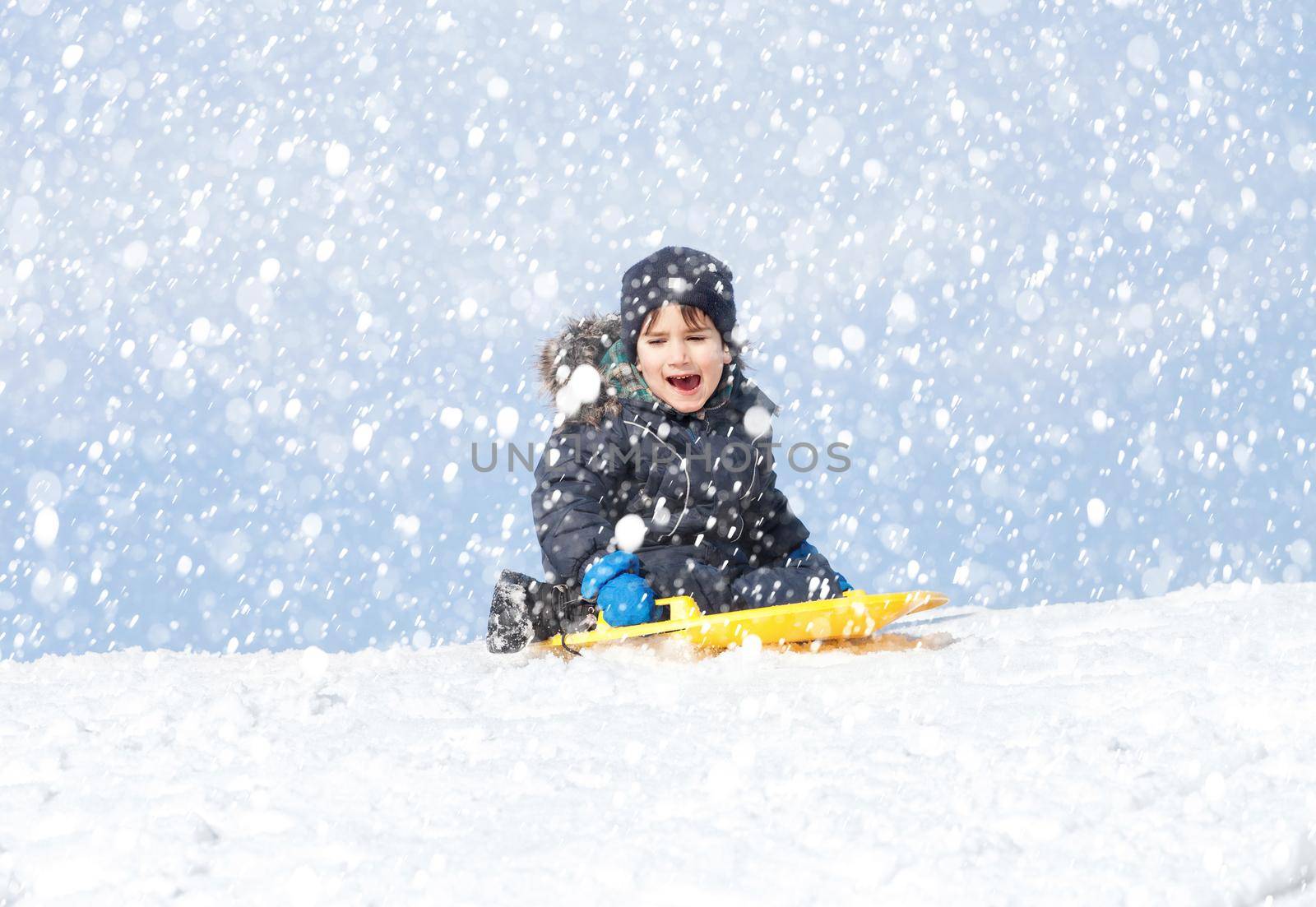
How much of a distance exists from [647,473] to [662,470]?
0.06m

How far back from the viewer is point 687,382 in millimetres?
4055

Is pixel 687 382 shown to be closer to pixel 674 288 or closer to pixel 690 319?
pixel 690 319

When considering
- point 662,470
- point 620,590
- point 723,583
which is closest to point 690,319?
point 662,470

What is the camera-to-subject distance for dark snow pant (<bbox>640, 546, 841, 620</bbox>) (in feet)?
11.8

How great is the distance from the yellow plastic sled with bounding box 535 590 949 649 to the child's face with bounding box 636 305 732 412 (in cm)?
92

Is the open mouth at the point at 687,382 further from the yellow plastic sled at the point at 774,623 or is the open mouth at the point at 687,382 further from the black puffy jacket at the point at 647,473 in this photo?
the yellow plastic sled at the point at 774,623

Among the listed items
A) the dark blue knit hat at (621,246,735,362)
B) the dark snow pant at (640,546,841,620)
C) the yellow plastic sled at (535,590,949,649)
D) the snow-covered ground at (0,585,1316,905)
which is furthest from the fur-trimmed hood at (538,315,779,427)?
the snow-covered ground at (0,585,1316,905)

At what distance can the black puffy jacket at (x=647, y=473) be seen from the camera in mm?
3771

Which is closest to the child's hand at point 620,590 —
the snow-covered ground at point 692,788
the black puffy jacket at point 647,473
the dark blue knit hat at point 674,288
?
the black puffy jacket at point 647,473

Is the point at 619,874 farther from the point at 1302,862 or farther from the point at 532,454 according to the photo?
the point at 532,454

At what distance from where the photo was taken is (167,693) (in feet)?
8.07

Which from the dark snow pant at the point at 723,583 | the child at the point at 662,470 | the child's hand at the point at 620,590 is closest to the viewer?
the child's hand at the point at 620,590

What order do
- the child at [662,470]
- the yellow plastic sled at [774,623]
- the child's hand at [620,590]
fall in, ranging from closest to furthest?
the yellow plastic sled at [774,623] → the child's hand at [620,590] → the child at [662,470]

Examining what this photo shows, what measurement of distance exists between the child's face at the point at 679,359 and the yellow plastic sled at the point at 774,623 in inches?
36.1
